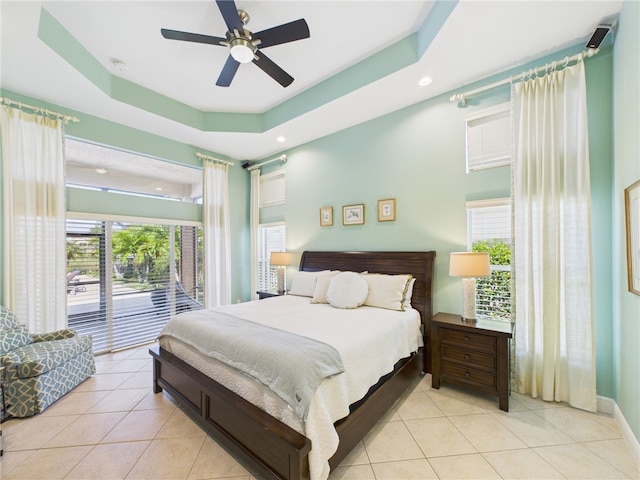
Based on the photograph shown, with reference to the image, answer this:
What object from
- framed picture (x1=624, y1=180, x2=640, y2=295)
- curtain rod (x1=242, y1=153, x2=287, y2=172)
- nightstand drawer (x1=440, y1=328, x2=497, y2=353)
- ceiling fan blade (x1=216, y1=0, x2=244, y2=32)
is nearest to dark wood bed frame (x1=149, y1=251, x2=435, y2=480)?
nightstand drawer (x1=440, y1=328, x2=497, y2=353)

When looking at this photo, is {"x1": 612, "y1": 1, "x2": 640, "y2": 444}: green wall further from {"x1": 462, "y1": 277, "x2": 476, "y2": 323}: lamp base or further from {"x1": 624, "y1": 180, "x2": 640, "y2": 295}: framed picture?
{"x1": 462, "y1": 277, "x2": 476, "y2": 323}: lamp base

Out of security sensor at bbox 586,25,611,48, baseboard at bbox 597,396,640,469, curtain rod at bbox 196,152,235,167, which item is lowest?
baseboard at bbox 597,396,640,469

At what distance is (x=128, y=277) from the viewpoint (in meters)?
3.86

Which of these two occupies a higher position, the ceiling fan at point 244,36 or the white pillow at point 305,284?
the ceiling fan at point 244,36

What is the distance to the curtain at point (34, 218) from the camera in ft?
9.39

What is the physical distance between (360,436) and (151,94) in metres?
4.43

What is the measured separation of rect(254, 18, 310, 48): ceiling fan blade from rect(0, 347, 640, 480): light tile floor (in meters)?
3.19

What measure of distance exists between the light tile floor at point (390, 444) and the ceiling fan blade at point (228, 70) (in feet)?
10.4

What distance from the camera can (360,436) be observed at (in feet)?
6.03

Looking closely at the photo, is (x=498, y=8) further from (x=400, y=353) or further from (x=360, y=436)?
(x=360, y=436)

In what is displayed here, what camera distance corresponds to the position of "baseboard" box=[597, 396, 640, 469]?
1.73 m

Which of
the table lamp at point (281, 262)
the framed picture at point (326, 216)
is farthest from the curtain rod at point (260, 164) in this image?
the table lamp at point (281, 262)

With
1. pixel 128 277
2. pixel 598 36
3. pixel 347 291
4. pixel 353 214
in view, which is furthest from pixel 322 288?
pixel 598 36

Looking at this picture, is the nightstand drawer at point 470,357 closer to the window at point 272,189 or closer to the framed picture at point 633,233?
the framed picture at point 633,233
